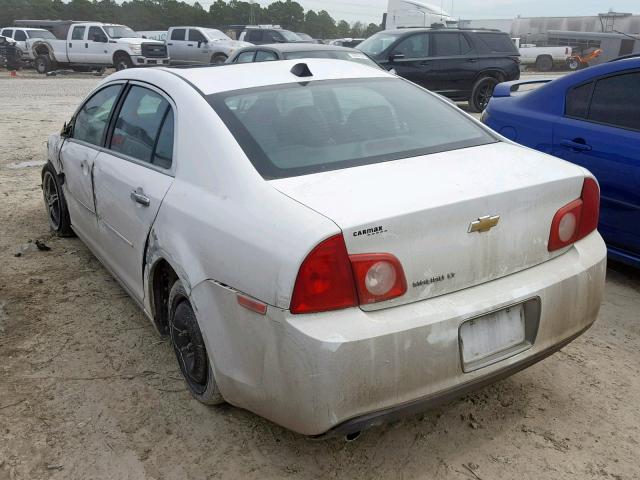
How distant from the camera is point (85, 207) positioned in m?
4.08

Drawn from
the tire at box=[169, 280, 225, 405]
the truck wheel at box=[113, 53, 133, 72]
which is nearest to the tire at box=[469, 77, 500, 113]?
the tire at box=[169, 280, 225, 405]

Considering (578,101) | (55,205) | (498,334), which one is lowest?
(55,205)

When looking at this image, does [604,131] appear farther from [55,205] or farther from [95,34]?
[95,34]

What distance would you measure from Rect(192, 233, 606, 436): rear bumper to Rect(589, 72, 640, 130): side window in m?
2.10

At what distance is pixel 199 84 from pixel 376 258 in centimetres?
147

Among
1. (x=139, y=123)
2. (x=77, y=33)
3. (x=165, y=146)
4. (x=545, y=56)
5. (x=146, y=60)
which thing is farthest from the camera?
(x=545, y=56)

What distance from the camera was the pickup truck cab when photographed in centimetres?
2277

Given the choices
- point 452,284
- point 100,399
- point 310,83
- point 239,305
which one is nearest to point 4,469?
point 100,399

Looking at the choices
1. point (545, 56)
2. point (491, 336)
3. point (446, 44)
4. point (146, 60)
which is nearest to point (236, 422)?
point (491, 336)

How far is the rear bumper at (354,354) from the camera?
2.07 m

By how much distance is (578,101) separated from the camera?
174 inches

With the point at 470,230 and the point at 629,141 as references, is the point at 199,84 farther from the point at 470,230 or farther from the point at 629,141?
the point at 629,141

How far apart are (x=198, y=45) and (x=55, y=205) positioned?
19.9m

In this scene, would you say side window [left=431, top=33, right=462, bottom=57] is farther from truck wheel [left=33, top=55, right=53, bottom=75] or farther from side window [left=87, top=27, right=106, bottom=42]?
truck wheel [left=33, top=55, right=53, bottom=75]
